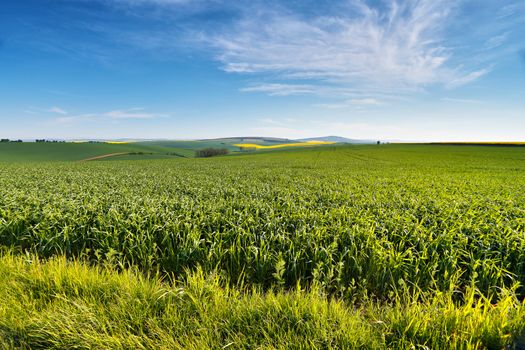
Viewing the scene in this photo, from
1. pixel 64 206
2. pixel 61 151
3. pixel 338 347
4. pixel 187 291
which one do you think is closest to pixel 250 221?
pixel 187 291

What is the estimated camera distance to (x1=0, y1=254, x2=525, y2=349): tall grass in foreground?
2225 mm

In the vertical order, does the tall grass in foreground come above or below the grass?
below

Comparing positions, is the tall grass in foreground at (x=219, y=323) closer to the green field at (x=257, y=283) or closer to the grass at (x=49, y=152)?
the green field at (x=257, y=283)

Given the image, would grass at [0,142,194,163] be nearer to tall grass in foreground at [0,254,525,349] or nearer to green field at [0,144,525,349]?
green field at [0,144,525,349]

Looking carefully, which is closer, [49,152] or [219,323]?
[219,323]

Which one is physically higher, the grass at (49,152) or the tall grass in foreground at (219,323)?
the grass at (49,152)

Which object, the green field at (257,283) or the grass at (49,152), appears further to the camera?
the grass at (49,152)

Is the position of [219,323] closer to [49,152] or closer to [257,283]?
[257,283]

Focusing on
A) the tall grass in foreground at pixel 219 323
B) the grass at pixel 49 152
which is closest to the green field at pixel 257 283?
the tall grass in foreground at pixel 219 323

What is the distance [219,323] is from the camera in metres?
2.44

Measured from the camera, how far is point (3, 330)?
2.40 metres

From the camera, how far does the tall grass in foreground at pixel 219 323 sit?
2225 mm

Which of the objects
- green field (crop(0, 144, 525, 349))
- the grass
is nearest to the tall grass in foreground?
green field (crop(0, 144, 525, 349))

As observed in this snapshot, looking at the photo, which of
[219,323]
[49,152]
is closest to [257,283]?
[219,323]
